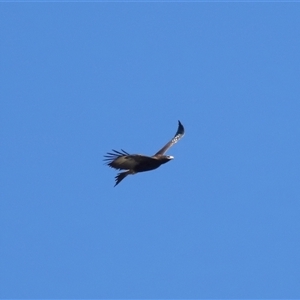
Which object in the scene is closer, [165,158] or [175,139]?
[165,158]

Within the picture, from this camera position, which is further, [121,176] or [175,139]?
[175,139]

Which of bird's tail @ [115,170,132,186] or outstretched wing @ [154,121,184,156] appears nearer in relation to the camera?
bird's tail @ [115,170,132,186]

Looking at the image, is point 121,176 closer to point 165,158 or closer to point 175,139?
point 165,158

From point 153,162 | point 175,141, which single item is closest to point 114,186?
point 153,162

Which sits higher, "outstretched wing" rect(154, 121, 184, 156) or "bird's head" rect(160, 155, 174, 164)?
"outstretched wing" rect(154, 121, 184, 156)

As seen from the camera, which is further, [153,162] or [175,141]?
[175,141]

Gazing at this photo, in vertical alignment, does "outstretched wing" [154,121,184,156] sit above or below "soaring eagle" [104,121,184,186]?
above

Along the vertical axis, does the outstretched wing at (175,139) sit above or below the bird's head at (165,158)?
above

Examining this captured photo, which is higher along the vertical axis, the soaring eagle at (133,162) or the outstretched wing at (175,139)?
the outstretched wing at (175,139)

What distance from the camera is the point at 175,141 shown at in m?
45.4

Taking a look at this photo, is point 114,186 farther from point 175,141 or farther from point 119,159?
point 175,141

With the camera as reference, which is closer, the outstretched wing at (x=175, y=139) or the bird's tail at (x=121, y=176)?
the bird's tail at (x=121, y=176)

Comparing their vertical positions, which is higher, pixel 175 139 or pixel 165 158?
pixel 175 139

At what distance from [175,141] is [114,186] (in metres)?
5.39
